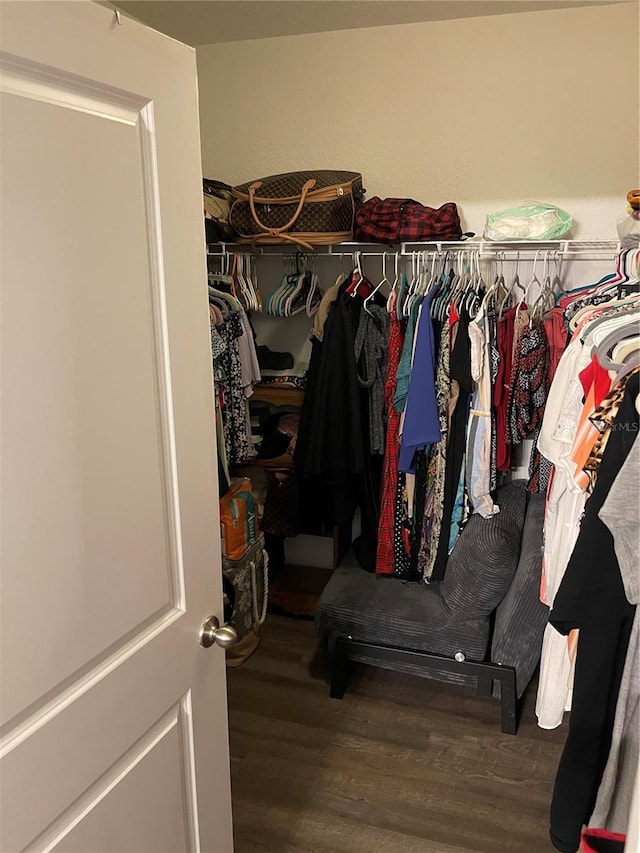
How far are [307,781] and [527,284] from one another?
2.12m

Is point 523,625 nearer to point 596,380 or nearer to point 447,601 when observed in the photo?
point 447,601

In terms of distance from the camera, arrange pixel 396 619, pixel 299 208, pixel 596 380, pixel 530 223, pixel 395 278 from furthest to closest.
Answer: pixel 395 278
pixel 299 208
pixel 530 223
pixel 396 619
pixel 596 380

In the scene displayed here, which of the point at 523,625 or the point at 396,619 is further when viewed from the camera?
the point at 396,619

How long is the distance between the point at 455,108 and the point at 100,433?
2.50m

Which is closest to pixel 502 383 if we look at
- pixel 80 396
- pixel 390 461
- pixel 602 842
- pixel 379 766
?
pixel 390 461

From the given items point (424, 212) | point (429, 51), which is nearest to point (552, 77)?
point (429, 51)

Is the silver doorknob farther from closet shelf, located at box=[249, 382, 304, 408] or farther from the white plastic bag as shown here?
the white plastic bag

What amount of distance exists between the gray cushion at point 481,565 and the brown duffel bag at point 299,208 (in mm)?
1313

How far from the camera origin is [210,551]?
1335 mm

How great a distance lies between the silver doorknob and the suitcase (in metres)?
1.38

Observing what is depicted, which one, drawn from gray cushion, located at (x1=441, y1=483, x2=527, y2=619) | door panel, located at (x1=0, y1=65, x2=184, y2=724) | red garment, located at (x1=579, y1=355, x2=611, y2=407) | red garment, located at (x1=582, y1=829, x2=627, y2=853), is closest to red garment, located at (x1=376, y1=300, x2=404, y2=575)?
gray cushion, located at (x1=441, y1=483, x2=527, y2=619)

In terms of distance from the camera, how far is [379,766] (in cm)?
226

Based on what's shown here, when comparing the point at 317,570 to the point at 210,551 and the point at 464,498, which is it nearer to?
the point at 464,498

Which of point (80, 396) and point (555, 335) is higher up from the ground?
point (555, 335)
